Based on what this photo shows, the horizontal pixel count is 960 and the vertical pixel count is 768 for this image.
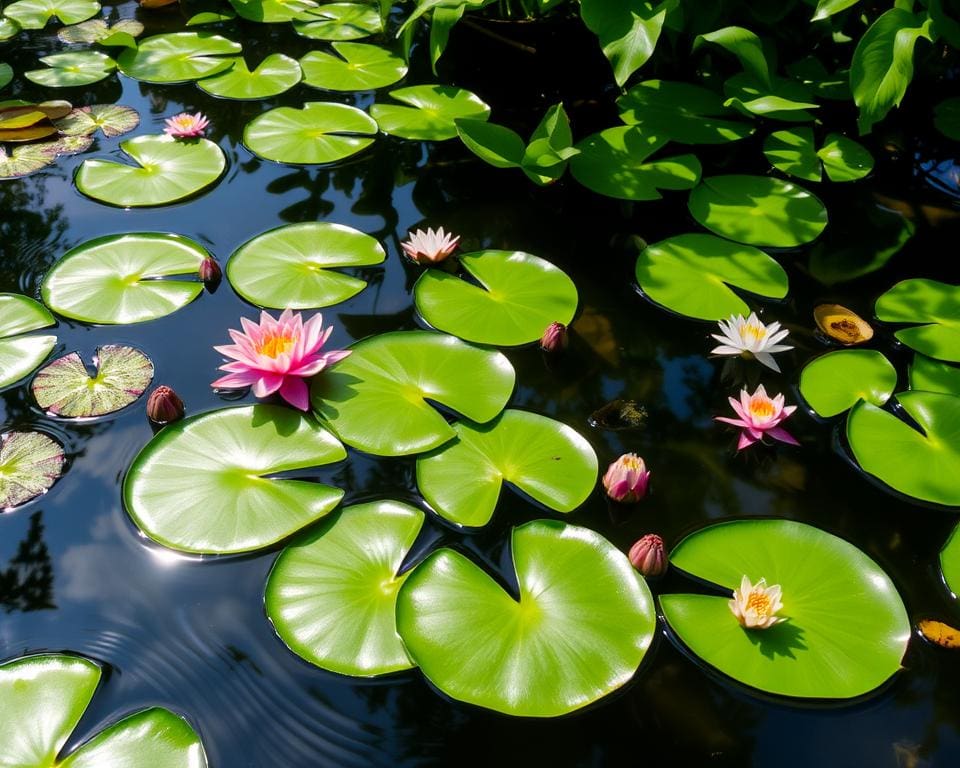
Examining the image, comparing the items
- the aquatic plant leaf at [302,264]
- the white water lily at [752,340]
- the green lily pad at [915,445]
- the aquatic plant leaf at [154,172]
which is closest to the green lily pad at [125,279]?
the aquatic plant leaf at [302,264]

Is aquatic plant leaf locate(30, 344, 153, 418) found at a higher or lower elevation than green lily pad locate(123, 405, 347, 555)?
lower

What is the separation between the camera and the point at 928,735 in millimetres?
1450

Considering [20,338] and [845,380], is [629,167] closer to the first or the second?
[845,380]

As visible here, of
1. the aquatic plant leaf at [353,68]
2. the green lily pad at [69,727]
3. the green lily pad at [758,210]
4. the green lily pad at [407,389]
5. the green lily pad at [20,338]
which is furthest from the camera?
the aquatic plant leaf at [353,68]

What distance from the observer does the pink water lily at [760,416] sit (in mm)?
1942

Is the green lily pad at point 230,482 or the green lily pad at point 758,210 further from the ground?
the green lily pad at point 758,210

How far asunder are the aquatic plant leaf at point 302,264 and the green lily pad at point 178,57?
165 cm

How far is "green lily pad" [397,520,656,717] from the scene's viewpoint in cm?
145

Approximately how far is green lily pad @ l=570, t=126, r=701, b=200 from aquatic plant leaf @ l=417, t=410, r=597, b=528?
1.24m

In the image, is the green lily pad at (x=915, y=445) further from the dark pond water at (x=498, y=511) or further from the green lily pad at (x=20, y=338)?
the green lily pad at (x=20, y=338)

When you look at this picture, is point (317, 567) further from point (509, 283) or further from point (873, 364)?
point (873, 364)

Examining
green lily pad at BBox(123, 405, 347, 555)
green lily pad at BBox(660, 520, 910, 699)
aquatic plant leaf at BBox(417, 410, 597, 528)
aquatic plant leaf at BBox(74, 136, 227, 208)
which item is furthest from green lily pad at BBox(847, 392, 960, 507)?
aquatic plant leaf at BBox(74, 136, 227, 208)

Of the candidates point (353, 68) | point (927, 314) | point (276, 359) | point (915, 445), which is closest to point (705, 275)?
point (927, 314)

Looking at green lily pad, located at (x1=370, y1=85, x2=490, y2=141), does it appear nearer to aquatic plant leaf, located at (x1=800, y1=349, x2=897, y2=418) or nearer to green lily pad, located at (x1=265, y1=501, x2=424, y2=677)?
aquatic plant leaf, located at (x1=800, y1=349, x2=897, y2=418)
